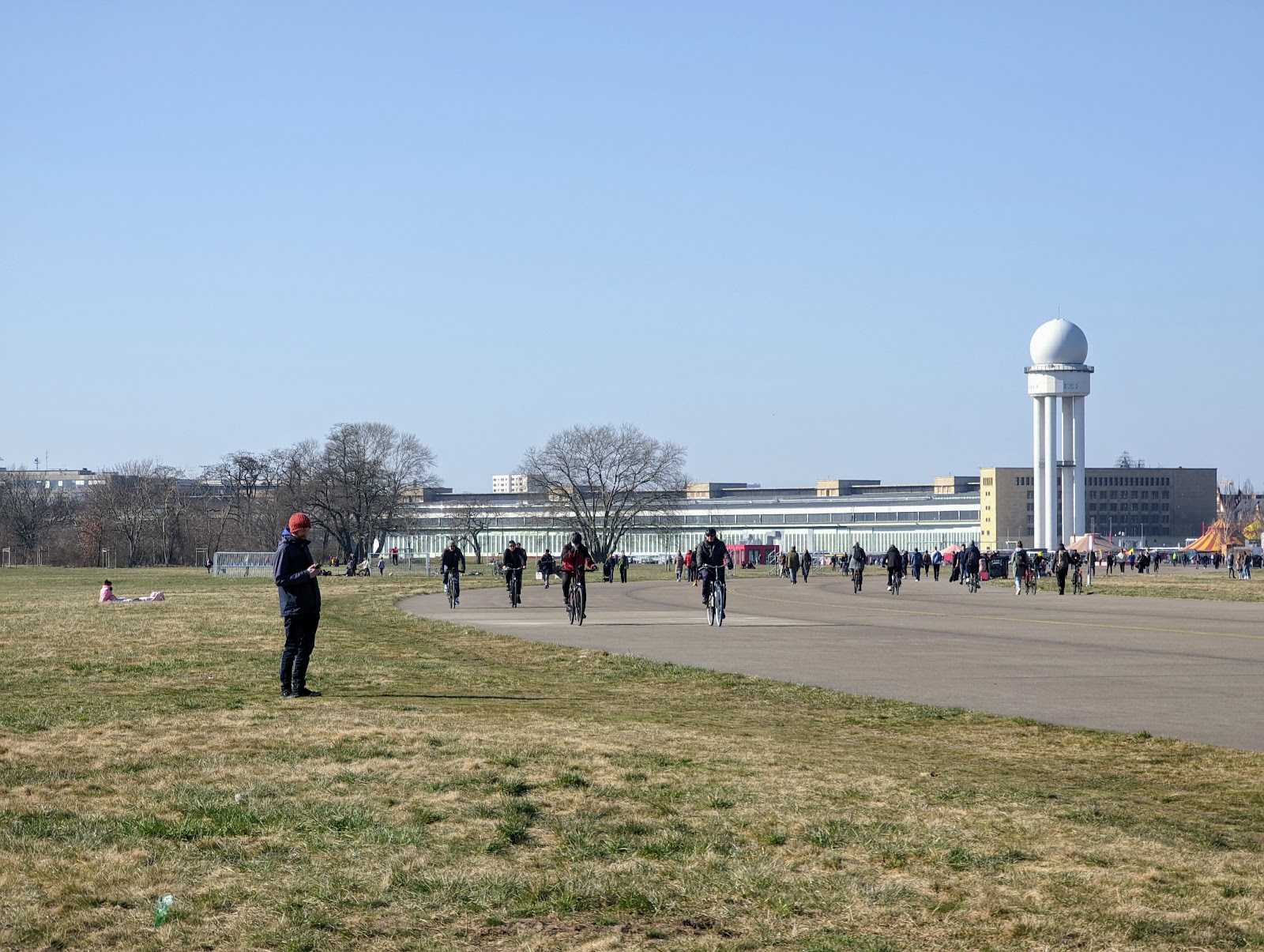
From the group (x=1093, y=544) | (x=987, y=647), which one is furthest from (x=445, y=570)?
(x=1093, y=544)

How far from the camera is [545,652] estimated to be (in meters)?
21.2

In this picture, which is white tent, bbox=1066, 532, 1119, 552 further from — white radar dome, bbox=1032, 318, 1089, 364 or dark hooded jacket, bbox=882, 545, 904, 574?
white radar dome, bbox=1032, 318, 1089, 364

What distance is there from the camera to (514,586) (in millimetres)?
38250

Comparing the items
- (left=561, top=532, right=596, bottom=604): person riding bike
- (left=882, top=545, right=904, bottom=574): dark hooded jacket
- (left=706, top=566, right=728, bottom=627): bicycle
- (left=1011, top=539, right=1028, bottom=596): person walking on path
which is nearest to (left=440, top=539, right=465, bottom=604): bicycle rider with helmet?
(left=561, top=532, right=596, bottom=604): person riding bike

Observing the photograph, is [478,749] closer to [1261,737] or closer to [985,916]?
[985,916]

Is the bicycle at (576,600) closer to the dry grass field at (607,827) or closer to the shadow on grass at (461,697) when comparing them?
the shadow on grass at (461,697)

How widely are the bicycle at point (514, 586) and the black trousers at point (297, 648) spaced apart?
2342 centimetres

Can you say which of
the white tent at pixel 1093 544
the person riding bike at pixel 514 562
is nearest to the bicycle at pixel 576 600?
the person riding bike at pixel 514 562

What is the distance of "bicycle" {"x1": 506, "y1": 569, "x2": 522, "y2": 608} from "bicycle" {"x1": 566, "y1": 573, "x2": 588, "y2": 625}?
8.38m

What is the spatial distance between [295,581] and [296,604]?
0.22 m

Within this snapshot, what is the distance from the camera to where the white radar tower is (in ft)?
457

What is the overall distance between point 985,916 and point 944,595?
42184 mm

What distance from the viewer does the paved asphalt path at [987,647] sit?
46.2 feet

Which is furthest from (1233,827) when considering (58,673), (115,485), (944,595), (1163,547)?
(1163,547)
